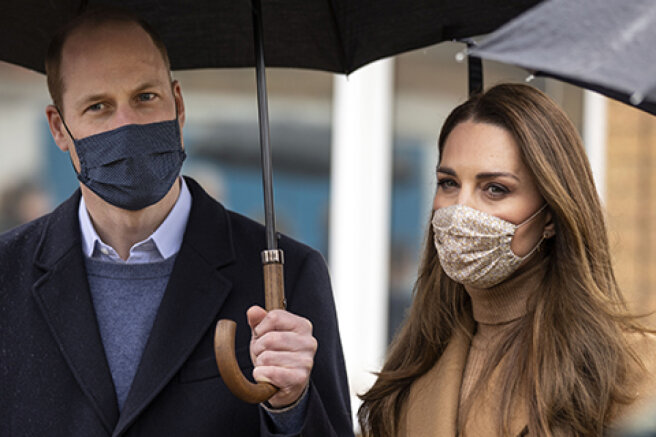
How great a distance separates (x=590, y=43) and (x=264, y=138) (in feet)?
4.33

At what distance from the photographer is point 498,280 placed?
2840 millimetres

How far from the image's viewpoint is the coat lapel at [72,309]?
9.26ft

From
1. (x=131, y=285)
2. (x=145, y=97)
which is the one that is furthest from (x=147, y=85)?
(x=131, y=285)

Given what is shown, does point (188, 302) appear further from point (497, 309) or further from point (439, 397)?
point (497, 309)

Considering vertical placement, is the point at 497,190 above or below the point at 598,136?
below

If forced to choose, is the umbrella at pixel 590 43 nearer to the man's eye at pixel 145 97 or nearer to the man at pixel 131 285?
the man at pixel 131 285

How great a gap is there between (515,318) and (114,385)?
110 cm

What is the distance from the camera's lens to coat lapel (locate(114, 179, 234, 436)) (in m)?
2.81

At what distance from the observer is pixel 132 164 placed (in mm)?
2887

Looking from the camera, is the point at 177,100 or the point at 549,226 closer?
the point at 549,226

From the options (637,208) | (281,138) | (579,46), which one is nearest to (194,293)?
(579,46)

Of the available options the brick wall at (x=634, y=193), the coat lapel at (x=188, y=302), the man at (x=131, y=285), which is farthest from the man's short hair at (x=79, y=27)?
the brick wall at (x=634, y=193)

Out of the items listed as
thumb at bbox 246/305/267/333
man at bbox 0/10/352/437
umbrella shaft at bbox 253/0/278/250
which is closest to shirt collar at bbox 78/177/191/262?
man at bbox 0/10/352/437

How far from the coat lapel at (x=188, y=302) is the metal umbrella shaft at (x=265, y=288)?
26 cm
